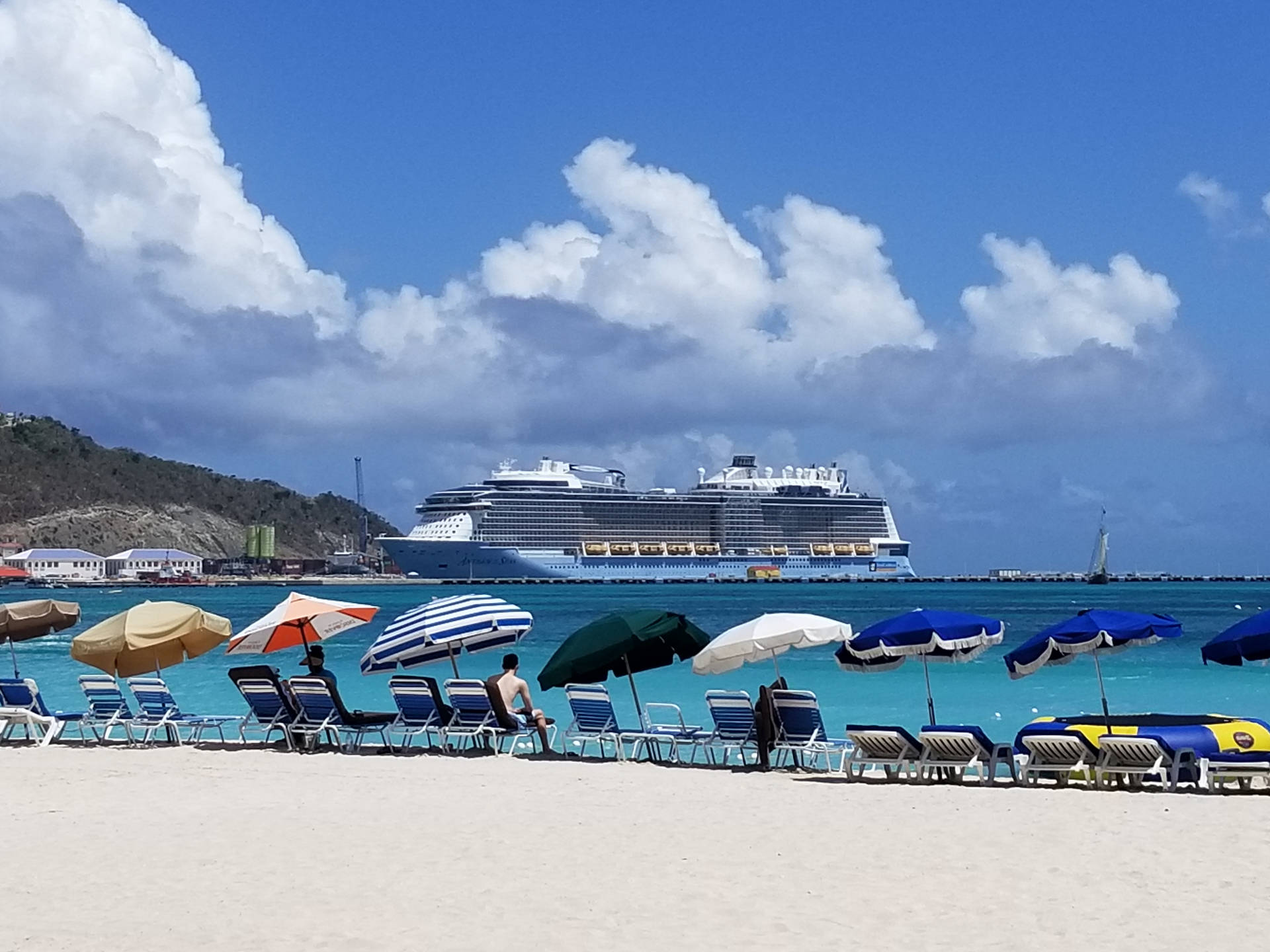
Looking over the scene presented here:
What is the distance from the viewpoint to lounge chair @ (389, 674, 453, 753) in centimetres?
1262

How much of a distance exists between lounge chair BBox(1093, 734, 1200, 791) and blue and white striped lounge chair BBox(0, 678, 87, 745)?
8.67 meters

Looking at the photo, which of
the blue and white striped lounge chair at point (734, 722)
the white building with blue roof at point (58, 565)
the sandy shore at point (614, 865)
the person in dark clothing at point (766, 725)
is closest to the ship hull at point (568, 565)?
the white building with blue roof at point (58, 565)

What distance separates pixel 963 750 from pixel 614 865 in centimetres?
397

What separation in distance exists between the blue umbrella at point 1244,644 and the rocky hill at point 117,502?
137200 mm

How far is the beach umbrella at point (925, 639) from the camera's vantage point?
11.0 metres

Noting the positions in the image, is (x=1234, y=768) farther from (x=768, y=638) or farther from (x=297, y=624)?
(x=297, y=624)

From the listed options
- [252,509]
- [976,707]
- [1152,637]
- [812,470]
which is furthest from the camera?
[252,509]

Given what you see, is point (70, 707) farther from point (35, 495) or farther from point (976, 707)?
point (35, 495)

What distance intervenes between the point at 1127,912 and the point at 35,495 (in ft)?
488

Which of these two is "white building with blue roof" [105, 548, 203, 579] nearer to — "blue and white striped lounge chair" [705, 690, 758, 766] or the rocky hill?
the rocky hill

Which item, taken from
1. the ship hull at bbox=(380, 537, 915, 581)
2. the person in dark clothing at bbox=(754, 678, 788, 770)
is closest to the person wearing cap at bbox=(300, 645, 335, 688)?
the person in dark clothing at bbox=(754, 678, 788, 770)

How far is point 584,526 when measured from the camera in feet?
318

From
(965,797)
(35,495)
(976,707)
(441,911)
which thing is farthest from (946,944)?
(35,495)

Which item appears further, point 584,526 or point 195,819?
point 584,526
